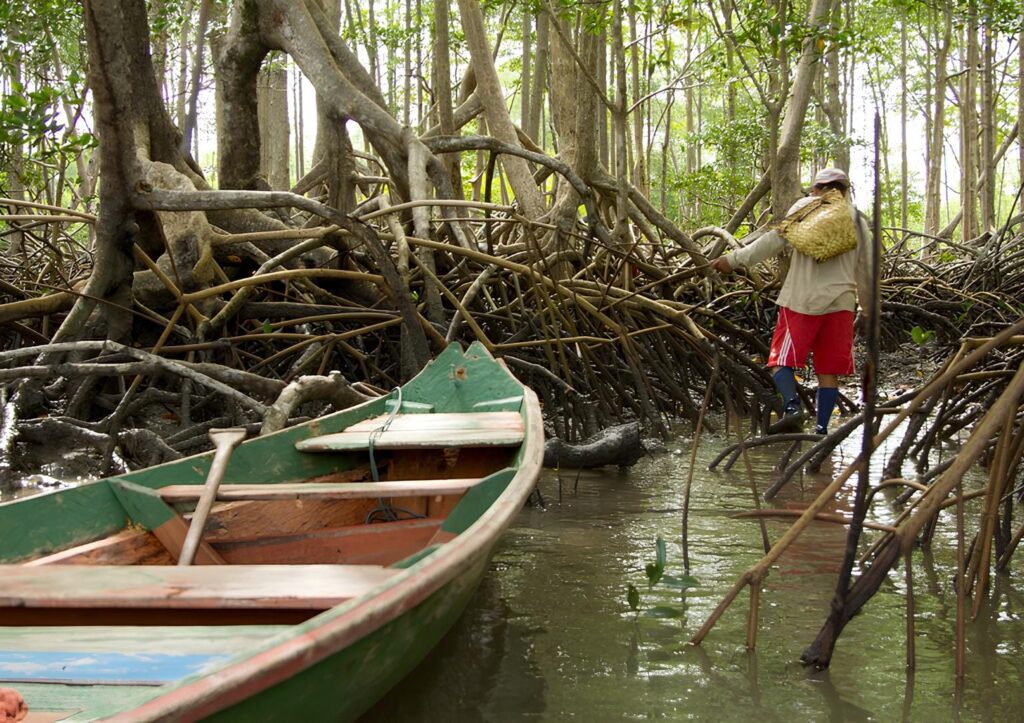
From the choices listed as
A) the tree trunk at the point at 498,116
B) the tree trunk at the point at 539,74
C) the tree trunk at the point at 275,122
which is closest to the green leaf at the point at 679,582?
the tree trunk at the point at 498,116

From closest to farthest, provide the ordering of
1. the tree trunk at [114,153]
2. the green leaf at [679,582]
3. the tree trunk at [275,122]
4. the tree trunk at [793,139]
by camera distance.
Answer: the green leaf at [679,582]
the tree trunk at [114,153]
the tree trunk at [793,139]
the tree trunk at [275,122]

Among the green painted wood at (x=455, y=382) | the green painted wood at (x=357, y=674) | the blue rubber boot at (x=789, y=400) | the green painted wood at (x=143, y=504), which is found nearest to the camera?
the green painted wood at (x=357, y=674)

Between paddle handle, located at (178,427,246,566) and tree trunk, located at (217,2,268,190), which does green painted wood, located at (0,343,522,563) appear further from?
tree trunk, located at (217,2,268,190)

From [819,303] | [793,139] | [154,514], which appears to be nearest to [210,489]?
[154,514]

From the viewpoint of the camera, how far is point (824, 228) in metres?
4.59

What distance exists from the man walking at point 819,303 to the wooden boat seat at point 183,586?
11.0 ft

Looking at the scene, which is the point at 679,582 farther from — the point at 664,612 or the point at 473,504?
the point at 473,504

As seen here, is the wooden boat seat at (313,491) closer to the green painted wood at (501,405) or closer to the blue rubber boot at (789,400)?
the green painted wood at (501,405)

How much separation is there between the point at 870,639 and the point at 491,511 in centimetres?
117

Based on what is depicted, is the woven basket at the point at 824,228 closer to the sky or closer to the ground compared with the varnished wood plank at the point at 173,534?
closer to the sky

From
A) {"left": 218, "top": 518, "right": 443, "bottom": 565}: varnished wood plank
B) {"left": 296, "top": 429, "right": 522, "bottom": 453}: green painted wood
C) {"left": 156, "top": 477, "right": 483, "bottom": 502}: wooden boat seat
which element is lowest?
{"left": 218, "top": 518, "right": 443, "bottom": 565}: varnished wood plank

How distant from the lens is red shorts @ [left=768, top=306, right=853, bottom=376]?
187 inches

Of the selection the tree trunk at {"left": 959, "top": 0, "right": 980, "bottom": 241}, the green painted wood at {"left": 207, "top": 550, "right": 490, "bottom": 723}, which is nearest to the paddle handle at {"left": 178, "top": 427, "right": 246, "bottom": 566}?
the green painted wood at {"left": 207, "top": 550, "right": 490, "bottom": 723}

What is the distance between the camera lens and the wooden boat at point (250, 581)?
47.1 inches
